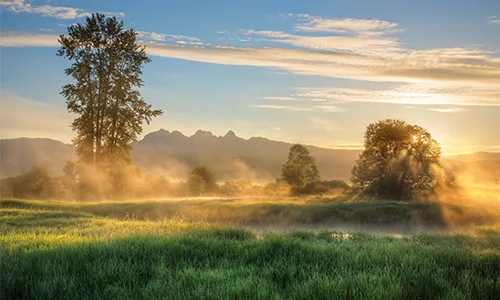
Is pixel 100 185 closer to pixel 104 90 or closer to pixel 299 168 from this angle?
pixel 104 90

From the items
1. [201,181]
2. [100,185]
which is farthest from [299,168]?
[100,185]

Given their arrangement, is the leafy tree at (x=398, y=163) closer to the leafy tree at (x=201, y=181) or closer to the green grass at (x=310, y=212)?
the green grass at (x=310, y=212)

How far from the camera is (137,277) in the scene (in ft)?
20.0

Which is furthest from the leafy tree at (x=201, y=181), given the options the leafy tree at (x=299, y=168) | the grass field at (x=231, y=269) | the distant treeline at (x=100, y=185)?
the grass field at (x=231, y=269)

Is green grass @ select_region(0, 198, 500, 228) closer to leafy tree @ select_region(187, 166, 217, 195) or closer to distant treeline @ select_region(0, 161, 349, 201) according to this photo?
distant treeline @ select_region(0, 161, 349, 201)

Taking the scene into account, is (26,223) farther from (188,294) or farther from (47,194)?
(47,194)

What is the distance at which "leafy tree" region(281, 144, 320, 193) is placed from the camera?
50781 millimetres

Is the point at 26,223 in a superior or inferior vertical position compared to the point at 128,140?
inferior

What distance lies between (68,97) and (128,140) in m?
5.72

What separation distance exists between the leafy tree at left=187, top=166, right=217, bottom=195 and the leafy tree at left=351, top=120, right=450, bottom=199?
23276 mm

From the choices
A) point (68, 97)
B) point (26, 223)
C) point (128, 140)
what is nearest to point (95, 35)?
point (68, 97)

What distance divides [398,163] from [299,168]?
731 inches

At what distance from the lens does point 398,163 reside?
3425cm

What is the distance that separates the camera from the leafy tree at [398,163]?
32719mm
